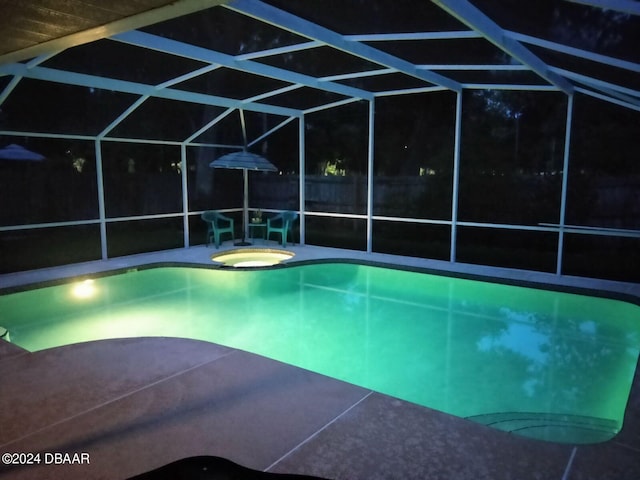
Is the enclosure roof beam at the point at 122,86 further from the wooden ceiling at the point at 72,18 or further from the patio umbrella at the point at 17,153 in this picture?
the wooden ceiling at the point at 72,18

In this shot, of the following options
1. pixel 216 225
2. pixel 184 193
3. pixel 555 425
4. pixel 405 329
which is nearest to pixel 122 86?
pixel 184 193

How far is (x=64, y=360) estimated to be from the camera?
10.3 ft

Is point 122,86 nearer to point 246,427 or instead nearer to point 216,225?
point 216,225

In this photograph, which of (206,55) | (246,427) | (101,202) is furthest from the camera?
(101,202)

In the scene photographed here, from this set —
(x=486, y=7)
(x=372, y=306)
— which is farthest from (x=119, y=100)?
(x=486, y=7)

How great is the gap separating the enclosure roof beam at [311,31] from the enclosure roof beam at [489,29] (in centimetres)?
145

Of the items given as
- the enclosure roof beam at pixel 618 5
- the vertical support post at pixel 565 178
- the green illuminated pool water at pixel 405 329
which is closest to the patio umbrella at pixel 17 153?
the green illuminated pool water at pixel 405 329

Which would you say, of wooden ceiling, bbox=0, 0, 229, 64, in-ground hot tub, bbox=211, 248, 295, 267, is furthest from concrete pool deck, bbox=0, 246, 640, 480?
in-ground hot tub, bbox=211, 248, 295, 267

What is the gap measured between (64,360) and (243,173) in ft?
26.3

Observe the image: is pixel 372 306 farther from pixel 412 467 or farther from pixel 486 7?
pixel 412 467

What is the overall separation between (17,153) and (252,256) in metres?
4.52

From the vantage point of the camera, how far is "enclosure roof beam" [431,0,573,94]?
136 inches

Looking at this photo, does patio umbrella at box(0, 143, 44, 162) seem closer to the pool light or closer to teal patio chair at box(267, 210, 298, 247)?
the pool light

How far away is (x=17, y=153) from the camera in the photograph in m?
7.06
